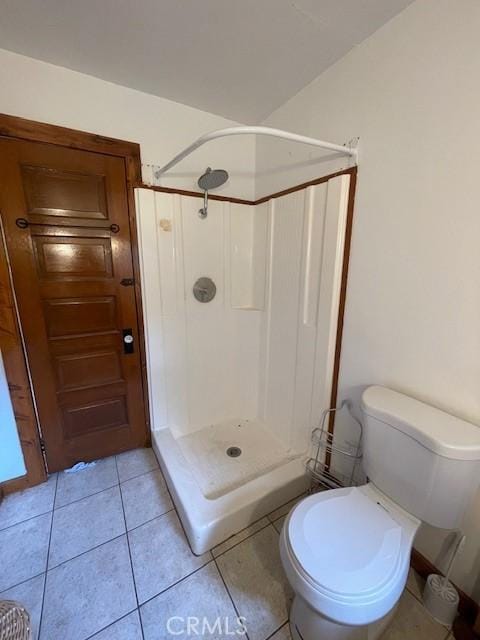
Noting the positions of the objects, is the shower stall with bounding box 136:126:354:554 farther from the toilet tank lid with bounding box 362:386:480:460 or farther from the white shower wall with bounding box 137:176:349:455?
the toilet tank lid with bounding box 362:386:480:460

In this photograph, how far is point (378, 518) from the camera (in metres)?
1.01

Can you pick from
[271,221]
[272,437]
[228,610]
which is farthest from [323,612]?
[271,221]

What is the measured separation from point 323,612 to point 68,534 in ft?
4.21

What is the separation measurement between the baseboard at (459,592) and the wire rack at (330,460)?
38 centimetres

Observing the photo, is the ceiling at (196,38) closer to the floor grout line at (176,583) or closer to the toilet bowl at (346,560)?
the toilet bowl at (346,560)

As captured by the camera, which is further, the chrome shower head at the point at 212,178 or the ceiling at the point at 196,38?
the chrome shower head at the point at 212,178

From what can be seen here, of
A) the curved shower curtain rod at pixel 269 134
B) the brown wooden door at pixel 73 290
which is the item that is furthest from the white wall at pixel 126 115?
the curved shower curtain rod at pixel 269 134

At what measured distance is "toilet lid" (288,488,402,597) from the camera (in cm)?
82

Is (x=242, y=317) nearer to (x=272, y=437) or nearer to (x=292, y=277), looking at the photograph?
(x=292, y=277)

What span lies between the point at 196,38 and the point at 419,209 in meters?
1.24

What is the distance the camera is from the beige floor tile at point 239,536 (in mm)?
1300

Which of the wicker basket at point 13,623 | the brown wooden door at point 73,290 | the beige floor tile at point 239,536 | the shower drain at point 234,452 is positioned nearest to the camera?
the wicker basket at point 13,623

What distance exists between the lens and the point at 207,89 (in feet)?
5.05

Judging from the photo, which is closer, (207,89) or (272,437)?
(207,89)
